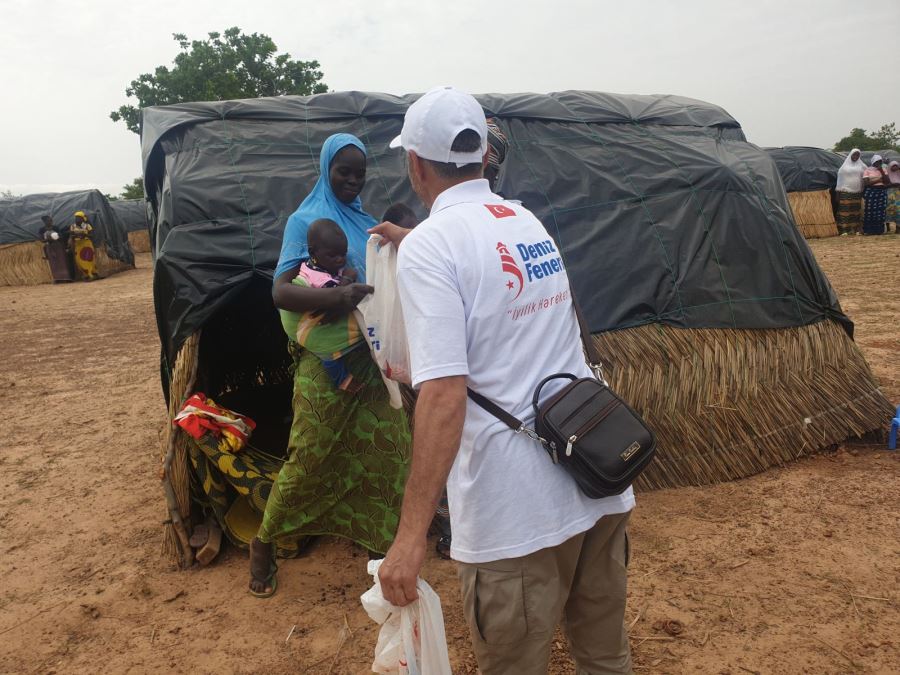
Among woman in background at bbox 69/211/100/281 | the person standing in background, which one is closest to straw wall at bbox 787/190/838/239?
the person standing in background

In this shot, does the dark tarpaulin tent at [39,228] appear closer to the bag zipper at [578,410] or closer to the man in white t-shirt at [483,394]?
the man in white t-shirt at [483,394]

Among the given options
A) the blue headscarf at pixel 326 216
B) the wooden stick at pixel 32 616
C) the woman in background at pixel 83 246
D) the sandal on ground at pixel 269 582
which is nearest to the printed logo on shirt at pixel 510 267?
the blue headscarf at pixel 326 216

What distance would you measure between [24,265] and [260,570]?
56.2 feet

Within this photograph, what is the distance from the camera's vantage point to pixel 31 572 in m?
3.15

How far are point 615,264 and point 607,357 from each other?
0.58 meters

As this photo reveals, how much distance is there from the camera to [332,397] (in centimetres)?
267

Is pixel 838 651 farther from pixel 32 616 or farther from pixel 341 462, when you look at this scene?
pixel 32 616

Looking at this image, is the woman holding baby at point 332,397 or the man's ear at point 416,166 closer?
the man's ear at point 416,166

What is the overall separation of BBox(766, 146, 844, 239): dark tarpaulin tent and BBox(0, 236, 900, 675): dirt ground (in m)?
12.1

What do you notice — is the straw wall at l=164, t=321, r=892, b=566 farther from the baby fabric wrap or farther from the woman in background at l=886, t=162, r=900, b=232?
the woman in background at l=886, t=162, r=900, b=232

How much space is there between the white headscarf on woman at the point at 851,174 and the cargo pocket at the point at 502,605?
15.8 m

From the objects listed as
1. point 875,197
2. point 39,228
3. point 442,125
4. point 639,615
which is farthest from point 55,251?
point 875,197

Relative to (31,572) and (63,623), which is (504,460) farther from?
(31,572)

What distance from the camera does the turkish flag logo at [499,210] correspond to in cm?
149
